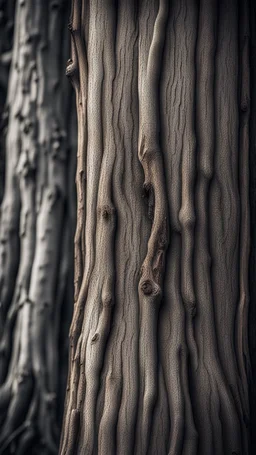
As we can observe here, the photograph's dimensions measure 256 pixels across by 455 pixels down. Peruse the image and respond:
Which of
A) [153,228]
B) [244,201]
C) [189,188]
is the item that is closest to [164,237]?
[153,228]

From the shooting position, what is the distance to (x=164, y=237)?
9.78ft

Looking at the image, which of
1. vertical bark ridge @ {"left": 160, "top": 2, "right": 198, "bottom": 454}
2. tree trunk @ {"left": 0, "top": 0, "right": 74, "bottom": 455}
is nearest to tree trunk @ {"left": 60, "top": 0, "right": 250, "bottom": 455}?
vertical bark ridge @ {"left": 160, "top": 2, "right": 198, "bottom": 454}

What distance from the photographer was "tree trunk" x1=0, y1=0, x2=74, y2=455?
4.96m

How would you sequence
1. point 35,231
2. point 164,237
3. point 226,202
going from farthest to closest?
point 35,231
point 226,202
point 164,237

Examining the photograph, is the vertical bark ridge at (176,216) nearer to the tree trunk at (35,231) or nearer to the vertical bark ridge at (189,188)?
the vertical bark ridge at (189,188)

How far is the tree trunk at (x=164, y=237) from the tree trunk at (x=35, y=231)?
6.06 feet

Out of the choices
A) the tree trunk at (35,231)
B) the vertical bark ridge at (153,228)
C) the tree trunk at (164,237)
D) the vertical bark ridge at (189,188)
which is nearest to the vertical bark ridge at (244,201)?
the tree trunk at (164,237)

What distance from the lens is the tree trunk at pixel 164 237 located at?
294 centimetres

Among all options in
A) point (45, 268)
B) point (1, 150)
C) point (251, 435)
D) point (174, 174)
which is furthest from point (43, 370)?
point (174, 174)

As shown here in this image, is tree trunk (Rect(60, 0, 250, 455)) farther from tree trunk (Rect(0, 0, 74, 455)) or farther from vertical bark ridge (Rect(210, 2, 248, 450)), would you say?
tree trunk (Rect(0, 0, 74, 455))

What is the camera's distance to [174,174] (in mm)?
3043

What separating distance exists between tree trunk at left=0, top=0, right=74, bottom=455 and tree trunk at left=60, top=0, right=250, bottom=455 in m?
1.85

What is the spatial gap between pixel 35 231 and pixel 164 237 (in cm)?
236

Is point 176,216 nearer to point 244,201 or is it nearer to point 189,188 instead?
point 189,188
